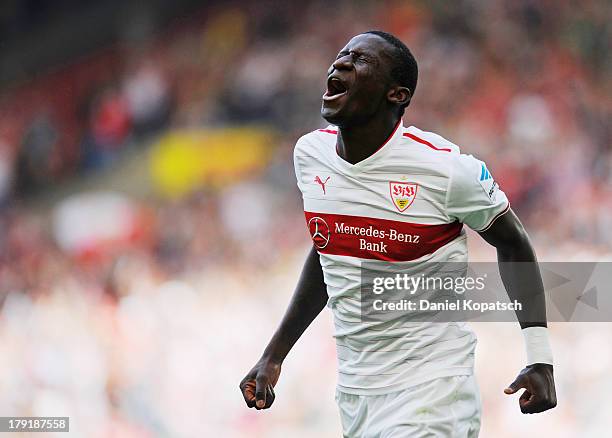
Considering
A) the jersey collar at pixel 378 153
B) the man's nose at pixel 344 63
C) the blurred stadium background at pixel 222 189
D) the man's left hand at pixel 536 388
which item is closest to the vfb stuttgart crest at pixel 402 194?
the jersey collar at pixel 378 153

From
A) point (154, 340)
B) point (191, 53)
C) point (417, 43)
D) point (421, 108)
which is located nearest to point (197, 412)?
point (154, 340)

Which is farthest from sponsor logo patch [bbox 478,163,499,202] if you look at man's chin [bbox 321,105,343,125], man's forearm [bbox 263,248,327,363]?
man's forearm [bbox 263,248,327,363]

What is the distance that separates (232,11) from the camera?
11.4 meters

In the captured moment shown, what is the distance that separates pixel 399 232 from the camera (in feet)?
11.1

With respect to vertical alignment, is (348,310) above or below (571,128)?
below

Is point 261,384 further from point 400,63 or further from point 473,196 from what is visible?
point 400,63

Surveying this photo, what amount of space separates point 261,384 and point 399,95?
103cm

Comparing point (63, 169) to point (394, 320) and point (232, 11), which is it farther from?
point (394, 320)

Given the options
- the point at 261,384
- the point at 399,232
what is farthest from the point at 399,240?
the point at 261,384

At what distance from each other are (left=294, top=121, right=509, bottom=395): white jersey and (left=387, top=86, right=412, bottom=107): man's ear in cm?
10

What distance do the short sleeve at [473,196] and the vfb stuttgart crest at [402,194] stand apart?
11 cm

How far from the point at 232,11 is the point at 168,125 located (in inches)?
55.4

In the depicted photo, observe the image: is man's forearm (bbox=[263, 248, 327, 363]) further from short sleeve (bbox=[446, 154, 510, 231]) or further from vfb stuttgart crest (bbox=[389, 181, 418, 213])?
short sleeve (bbox=[446, 154, 510, 231])

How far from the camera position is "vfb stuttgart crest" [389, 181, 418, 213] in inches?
134
